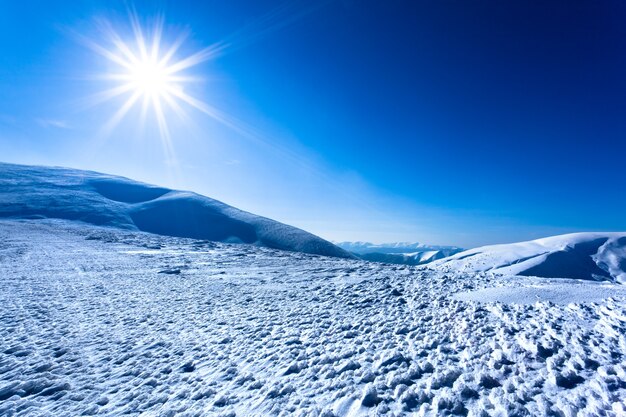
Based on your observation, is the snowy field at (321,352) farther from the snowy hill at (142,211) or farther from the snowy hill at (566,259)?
the snowy hill at (566,259)

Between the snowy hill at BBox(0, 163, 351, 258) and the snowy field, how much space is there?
62149mm

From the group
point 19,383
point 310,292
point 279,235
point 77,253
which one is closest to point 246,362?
point 19,383

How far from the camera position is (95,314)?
11359mm

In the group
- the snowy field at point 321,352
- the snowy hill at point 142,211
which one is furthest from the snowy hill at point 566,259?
the snowy field at point 321,352

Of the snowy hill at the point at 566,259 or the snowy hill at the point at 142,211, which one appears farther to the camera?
the snowy hill at the point at 566,259

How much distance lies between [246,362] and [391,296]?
7.09m

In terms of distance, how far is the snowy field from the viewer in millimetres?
5328

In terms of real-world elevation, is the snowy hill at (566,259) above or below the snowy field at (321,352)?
above

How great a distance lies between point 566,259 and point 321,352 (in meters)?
130

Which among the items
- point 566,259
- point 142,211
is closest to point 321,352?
point 142,211

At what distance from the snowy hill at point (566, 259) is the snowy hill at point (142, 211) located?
58306 mm

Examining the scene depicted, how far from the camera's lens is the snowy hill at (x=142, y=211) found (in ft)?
264

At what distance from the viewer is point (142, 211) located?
100188 millimetres

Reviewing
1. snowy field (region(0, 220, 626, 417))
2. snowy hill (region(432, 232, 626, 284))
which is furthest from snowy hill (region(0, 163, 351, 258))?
snowy field (region(0, 220, 626, 417))
